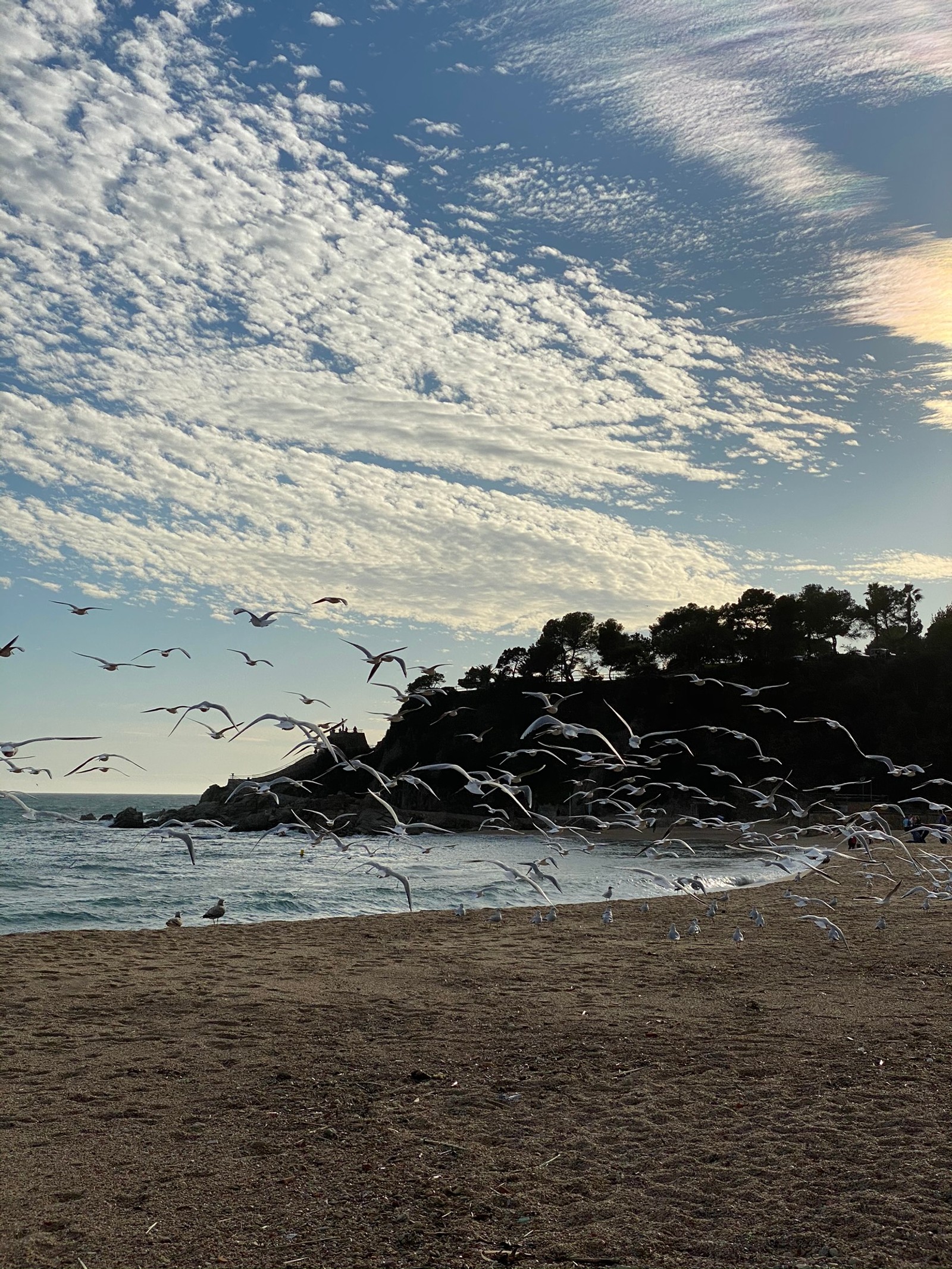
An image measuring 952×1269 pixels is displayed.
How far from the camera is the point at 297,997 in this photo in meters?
11.6

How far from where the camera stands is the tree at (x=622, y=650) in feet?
343

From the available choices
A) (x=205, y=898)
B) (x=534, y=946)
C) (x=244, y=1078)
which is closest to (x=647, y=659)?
(x=205, y=898)

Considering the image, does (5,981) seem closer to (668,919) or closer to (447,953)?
(447,953)

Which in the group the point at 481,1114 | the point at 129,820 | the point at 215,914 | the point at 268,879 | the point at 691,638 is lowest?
the point at 129,820

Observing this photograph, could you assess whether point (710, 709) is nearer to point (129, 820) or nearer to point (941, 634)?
point (941, 634)

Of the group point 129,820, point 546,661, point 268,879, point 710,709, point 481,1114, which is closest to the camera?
point 481,1114

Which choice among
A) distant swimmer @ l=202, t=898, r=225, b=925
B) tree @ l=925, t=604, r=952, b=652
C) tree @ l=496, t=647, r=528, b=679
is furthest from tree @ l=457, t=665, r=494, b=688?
distant swimmer @ l=202, t=898, r=225, b=925

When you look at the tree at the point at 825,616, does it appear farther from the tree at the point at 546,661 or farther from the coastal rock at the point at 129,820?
the coastal rock at the point at 129,820

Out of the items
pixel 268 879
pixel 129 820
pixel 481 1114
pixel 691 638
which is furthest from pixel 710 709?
pixel 481 1114

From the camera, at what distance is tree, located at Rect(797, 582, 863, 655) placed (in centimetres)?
9638

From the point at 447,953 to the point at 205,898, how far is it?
37.2 ft

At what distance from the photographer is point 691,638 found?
95.9 metres

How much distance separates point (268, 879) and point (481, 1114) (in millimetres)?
25576

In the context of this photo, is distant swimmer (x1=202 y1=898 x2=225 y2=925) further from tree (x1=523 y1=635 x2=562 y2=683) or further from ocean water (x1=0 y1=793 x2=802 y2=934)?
tree (x1=523 y1=635 x2=562 y2=683)
